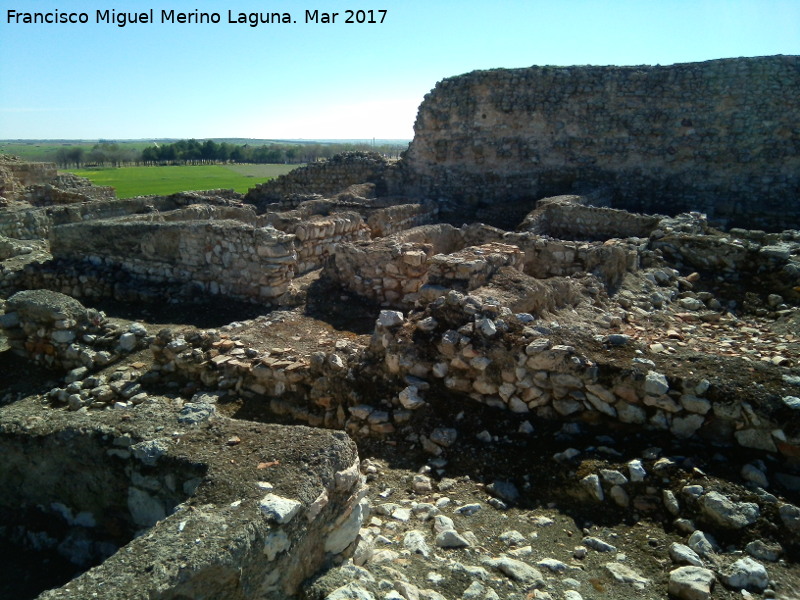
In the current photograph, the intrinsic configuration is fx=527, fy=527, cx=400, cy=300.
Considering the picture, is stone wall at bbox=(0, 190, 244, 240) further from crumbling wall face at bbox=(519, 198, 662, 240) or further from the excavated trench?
crumbling wall face at bbox=(519, 198, 662, 240)

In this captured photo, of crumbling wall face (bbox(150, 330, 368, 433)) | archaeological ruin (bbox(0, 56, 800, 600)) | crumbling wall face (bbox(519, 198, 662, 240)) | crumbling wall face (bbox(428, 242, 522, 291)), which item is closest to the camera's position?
archaeological ruin (bbox(0, 56, 800, 600))

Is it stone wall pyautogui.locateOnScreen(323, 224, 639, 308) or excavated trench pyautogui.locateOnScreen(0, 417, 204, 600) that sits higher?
stone wall pyautogui.locateOnScreen(323, 224, 639, 308)

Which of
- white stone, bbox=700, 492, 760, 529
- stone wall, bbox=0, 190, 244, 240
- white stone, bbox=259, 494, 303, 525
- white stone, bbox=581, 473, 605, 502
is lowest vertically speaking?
white stone, bbox=581, 473, 605, 502

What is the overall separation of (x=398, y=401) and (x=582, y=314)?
3505 millimetres

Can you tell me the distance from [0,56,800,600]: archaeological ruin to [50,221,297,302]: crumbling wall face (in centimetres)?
5

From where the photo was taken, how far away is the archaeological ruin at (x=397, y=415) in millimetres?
3145

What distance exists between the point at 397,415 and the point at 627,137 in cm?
1613

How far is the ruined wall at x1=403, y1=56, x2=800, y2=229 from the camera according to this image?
644 inches

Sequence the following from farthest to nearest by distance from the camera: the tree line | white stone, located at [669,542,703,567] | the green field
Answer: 1. the tree line
2. the green field
3. white stone, located at [669,542,703,567]

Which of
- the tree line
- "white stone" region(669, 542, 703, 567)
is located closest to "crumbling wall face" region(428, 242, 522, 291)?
"white stone" region(669, 542, 703, 567)

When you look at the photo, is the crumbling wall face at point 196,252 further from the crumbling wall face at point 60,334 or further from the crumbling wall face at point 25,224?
the crumbling wall face at point 25,224

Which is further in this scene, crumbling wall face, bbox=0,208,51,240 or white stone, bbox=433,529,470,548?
crumbling wall face, bbox=0,208,51,240

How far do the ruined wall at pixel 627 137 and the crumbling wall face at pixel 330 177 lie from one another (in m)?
1.58

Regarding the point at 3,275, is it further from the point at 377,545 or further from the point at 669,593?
the point at 669,593
